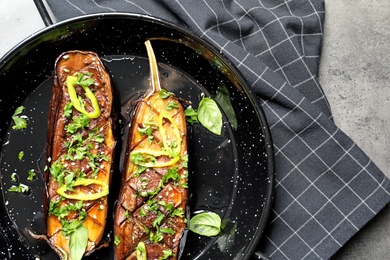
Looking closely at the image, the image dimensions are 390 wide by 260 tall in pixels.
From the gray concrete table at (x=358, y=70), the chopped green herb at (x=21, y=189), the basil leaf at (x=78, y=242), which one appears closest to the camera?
the basil leaf at (x=78, y=242)

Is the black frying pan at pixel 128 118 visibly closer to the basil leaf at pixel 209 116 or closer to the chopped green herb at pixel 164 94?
the basil leaf at pixel 209 116

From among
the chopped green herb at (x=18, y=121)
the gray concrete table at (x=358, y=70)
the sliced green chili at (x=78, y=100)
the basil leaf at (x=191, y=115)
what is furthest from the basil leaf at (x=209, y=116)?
the chopped green herb at (x=18, y=121)

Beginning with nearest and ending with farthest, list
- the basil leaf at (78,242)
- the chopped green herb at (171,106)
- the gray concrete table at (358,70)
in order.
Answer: the basil leaf at (78,242)
the chopped green herb at (171,106)
the gray concrete table at (358,70)

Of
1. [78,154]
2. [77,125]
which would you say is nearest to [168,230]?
[78,154]

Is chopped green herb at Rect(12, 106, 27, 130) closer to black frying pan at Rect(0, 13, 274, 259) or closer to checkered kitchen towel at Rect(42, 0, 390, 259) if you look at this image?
black frying pan at Rect(0, 13, 274, 259)

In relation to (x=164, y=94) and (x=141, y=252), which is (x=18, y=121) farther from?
(x=141, y=252)

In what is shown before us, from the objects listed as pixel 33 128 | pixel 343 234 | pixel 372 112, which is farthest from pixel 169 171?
pixel 372 112
